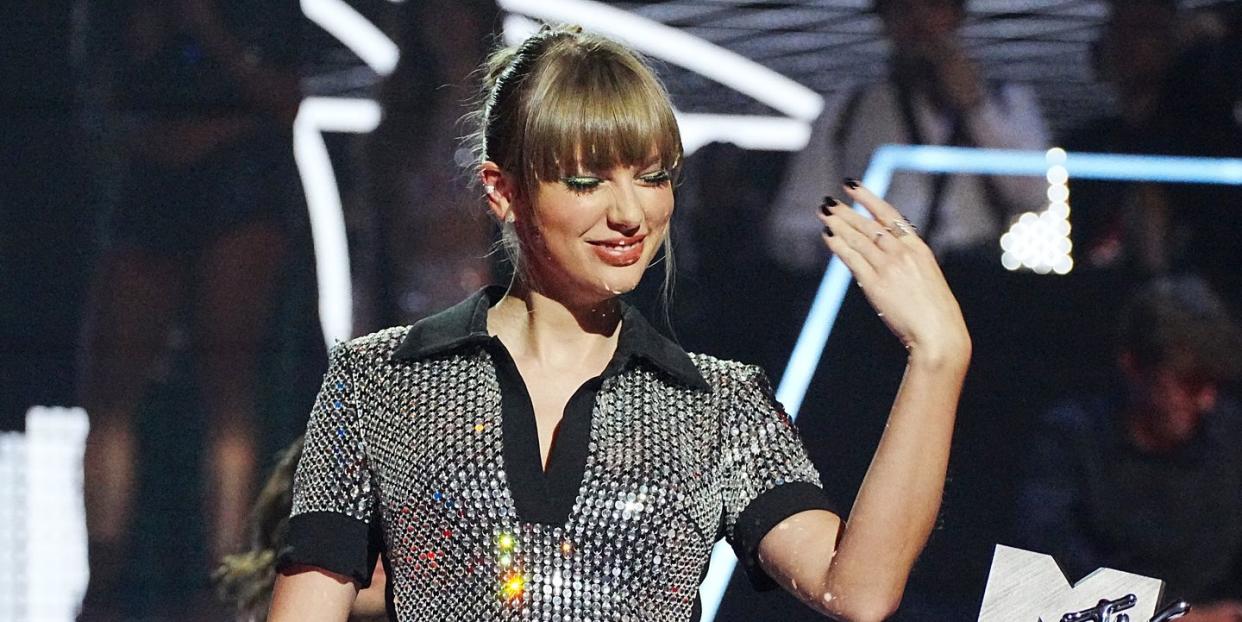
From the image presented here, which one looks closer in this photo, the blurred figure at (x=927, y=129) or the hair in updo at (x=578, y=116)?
the hair in updo at (x=578, y=116)

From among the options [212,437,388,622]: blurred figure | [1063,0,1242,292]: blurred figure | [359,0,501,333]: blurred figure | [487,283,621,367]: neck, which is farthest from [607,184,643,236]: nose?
[1063,0,1242,292]: blurred figure

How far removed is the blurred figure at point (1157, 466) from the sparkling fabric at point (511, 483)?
1.53 metres

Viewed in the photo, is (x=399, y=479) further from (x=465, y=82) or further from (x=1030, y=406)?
(x=1030, y=406)

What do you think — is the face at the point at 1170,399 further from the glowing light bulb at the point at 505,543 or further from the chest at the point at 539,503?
the glowing light bulb at the point at 505,543

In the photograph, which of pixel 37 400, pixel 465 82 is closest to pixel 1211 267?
pixel 465 82

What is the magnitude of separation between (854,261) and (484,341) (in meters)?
0.37

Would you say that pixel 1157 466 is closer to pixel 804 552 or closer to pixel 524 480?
pixel 804 552

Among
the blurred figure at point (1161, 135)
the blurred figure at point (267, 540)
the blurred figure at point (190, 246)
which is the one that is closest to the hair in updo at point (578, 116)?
the blurred figure at point (267, 540)

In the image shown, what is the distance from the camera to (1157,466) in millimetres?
2732

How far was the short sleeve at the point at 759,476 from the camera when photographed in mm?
1289

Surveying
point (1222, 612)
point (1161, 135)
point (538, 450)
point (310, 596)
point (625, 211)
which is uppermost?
point (625, 211)

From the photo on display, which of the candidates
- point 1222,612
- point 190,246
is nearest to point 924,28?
point 1222,612

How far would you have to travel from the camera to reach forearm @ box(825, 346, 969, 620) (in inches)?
44.9

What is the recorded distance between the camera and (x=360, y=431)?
1.32m
